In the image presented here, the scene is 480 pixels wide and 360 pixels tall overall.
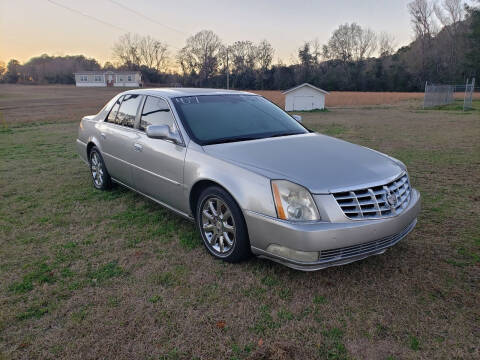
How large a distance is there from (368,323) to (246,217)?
121 cm

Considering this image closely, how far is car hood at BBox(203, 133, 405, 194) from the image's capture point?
299 cm

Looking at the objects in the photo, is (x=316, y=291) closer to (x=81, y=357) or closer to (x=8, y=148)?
(x=81, y=357)

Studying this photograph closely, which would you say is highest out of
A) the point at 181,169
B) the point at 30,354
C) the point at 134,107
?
the point at 134,107

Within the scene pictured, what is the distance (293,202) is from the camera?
2.90 meters

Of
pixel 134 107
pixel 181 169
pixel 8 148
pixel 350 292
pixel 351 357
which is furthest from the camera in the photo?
pixel 8 148

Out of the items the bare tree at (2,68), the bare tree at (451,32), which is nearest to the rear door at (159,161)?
the bare tree at (451,32)

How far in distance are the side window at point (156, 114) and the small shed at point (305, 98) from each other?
27685 mm

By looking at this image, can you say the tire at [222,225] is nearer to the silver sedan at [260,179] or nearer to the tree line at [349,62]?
the silver sedan at [260,179]

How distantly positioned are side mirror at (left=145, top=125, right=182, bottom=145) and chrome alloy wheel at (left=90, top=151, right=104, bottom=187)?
7.39ft

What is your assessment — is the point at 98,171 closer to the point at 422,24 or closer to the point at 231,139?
the point at 231,139

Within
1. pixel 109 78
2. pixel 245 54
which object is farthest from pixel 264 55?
pixel 109 78

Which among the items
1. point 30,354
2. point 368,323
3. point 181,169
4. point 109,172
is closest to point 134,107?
point 109,172

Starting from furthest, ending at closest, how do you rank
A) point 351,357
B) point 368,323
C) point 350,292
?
point 350,292
point 368,323
point 351,357

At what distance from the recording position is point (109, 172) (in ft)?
18.1
